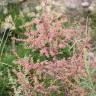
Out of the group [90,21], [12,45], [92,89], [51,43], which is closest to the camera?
[92,89]

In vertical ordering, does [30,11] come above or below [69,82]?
above

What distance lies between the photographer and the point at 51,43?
3.09m

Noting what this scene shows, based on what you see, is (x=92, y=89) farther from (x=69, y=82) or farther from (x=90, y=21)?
(x=90, y=21)

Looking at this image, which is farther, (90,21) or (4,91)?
(90,21)

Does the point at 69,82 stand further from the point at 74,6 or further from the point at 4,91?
the point at 74,6

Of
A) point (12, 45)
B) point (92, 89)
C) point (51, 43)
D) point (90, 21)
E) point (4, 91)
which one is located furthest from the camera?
point (90, 21)

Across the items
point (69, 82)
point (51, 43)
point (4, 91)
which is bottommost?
point (4, 91)

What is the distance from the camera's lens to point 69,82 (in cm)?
287

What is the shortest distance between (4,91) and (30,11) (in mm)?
1292

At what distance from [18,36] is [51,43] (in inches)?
48.3

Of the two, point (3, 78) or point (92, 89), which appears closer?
point (92, 89)

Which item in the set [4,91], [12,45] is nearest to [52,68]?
[4,91]

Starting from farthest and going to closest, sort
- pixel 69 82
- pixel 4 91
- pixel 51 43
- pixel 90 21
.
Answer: pixel 90 21, pixel 4 91, pixel 51 43, pixel 69 82

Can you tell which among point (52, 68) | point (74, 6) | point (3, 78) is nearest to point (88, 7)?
point (74, 6)
